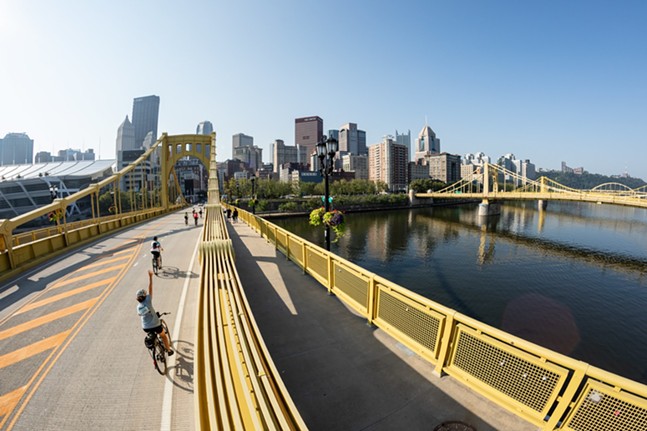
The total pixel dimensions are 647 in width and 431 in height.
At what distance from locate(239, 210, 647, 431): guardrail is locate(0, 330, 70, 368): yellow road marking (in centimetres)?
689

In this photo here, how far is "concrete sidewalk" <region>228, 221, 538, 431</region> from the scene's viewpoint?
3.97 metres

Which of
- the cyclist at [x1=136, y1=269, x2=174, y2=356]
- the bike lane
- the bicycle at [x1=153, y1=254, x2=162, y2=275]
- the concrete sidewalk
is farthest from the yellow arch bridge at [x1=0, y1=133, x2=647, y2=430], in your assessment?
the bicycle at [x1=153, y1=254, x2=162, y2=275]

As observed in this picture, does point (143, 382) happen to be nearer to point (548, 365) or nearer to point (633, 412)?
point (548, 365)

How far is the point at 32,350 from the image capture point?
6.39 m

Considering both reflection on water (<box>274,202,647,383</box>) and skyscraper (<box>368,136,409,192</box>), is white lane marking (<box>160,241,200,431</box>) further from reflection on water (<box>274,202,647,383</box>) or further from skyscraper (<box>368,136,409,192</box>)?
skyscraper (<box>368,136,409,192</box>)

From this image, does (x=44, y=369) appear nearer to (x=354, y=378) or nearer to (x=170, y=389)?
(x=170, y=389)

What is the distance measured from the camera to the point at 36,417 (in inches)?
180

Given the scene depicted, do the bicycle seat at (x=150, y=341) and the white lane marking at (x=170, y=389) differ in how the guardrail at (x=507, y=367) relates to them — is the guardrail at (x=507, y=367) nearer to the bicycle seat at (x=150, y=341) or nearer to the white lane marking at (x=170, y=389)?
the white lane marking at (x=170, y=389)

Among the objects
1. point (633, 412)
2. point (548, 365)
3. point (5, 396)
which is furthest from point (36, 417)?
point (633, 412)

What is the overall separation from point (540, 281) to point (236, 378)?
82.7ft

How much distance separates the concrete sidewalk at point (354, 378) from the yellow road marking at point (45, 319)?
5267 millimetres

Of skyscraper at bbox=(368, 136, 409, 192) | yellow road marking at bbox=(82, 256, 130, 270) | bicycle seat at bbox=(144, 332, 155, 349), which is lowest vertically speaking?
yellow road marking at bbox=(82, 256, 130, 270)

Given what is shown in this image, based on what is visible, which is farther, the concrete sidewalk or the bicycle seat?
the bicycle seat

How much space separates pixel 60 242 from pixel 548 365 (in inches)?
833
